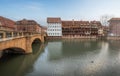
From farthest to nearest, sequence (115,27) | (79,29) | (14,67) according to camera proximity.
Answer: (115,27), (79,29), (14,67)

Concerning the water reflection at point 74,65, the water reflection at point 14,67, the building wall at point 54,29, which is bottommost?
the water reflection at point 74,65

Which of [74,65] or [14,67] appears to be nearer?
[14,67]

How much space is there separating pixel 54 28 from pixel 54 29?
696 mm

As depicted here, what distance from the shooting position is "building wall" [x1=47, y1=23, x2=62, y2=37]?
8094 centimetres

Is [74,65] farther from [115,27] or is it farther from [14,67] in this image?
[115,27]

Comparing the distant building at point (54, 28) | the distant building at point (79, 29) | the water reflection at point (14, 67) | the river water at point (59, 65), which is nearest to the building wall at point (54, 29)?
the distant building at point (54, 28)

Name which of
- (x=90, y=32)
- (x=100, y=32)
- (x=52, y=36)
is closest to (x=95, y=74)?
(x=52, y=36)

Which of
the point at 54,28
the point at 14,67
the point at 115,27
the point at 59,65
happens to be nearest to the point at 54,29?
the point at 54,28

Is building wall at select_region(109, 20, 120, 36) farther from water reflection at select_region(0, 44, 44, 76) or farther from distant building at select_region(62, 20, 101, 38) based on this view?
water reflection at select_region(0, 44, 44, 76)

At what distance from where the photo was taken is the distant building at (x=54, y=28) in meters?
80.9

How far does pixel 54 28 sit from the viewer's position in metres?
81.6

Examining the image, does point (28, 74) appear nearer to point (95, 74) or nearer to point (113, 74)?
point (95, 74)

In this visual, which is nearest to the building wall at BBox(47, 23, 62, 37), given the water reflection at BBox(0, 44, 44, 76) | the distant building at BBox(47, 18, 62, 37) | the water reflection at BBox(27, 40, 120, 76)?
the distant building at BBox(47, 18, 62, 37)

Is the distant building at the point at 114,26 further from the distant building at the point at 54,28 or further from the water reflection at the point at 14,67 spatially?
the water reflection at the point at 14,67
